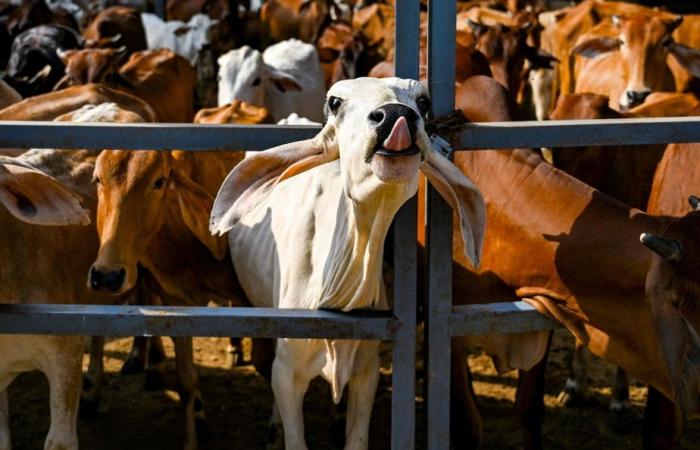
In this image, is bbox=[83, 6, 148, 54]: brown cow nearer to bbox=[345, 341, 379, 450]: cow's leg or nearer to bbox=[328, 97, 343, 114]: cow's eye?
bbox=[345, 341, 379, 450]: cow's leg

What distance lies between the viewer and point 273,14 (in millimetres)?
14938

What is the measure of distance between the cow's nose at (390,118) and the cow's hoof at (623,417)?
304 cm

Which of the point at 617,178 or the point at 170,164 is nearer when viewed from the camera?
the point at 170,164

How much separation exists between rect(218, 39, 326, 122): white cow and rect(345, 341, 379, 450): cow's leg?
4.46 meters

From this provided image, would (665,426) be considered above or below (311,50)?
below

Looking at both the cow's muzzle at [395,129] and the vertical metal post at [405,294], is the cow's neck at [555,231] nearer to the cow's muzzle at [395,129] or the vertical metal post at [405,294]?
the vertical metal post at [405,294]

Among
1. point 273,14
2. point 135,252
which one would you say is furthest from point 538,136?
point 273,14

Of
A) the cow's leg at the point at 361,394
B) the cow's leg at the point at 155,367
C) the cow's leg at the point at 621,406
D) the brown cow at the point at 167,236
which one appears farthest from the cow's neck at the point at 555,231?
the cow's leg at the point at 155,367

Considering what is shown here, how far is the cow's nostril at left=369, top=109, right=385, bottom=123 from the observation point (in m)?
3.28

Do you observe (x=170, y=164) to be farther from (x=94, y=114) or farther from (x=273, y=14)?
(x=273, y=14)

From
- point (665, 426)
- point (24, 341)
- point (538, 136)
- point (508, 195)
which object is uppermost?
point (538, 136)

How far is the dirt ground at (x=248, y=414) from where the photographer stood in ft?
18.5

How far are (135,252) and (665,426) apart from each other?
2.22 meters

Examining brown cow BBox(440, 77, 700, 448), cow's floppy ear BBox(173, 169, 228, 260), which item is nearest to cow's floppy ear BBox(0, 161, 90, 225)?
cow's floppy ear BBox(173, 169, 228, 260)
